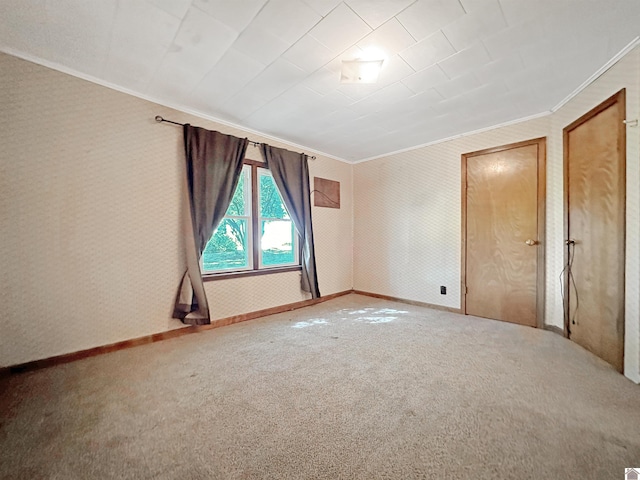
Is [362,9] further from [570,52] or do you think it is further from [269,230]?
[269,230]

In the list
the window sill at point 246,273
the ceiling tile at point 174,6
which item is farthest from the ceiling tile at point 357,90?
the window sill at point 246,273

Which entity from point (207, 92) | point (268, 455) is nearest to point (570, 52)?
point (207, 92)

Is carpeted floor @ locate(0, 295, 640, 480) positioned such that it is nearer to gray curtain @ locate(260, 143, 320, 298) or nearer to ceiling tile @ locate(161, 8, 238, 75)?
gray curtain @ locate(260, 143, 320, 298)

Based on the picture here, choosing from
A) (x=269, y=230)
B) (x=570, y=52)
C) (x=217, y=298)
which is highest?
(x=570, y=52)

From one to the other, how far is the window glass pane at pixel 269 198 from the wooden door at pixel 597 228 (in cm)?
318

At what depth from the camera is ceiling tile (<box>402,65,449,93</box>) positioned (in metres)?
2.07

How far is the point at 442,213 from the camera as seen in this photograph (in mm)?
3566

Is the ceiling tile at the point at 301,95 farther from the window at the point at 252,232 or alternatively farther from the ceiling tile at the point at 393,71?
the window at the point at 252,232

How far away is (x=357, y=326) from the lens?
2.94 metres

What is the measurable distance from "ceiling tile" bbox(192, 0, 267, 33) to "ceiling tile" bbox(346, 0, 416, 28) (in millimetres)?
530

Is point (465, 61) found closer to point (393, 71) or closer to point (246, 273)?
point (393, 71)

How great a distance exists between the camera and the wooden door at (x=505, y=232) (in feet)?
9.45

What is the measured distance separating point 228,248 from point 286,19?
2332 mm

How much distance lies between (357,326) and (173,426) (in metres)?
1.97
